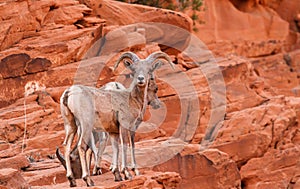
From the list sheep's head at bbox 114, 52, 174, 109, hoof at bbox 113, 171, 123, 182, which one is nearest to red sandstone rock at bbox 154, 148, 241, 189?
sheep's head at bbox 114, 52, 174, 109

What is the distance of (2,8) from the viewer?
79.5 feet

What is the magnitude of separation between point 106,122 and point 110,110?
24 centimetres

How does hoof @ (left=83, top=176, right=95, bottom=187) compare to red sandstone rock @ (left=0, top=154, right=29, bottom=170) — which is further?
red sandstone rock @ (left=0, top=154, right=29, bottom=170)

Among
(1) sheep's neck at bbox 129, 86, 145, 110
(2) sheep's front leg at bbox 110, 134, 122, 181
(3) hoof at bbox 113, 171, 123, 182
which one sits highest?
(1) sheep's neck at bbox 129, 86, 145, 110

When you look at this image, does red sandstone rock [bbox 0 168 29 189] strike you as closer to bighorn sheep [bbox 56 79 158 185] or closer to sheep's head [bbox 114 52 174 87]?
bighorn sheep [bbox 56 79 158 185]

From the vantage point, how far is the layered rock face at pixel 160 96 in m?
22.3

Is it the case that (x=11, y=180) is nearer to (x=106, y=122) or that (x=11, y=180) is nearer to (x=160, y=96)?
(x=106, y=122)

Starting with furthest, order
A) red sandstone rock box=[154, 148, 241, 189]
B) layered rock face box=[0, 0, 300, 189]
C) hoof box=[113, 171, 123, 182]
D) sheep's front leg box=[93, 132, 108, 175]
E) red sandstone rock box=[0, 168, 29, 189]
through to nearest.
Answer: red sandstone rock box=[154, 148, 241, 189] → layered rock face box=[0, 0, 300, 189] → sheep's front leg box=[93, 132, 108, 175] → hoof box=[113, 171, 123, 182] → red sandstone rock box=[0, 168, 29, 189]

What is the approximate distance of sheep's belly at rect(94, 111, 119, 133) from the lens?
1658 cm

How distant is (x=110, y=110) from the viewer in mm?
16828

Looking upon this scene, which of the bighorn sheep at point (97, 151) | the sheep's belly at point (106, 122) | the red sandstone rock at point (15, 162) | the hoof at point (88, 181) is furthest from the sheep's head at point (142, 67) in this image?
the red sandstone rock at point (15, 162)

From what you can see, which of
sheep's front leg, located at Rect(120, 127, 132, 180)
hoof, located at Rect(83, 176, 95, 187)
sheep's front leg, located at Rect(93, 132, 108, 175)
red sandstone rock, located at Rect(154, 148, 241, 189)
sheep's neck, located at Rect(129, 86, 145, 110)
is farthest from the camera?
red sandstone rock, located at Rect(154, 148, 241, 189)

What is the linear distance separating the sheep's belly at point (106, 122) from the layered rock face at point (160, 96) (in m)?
1.71

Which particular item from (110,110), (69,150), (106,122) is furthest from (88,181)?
(110,110)
